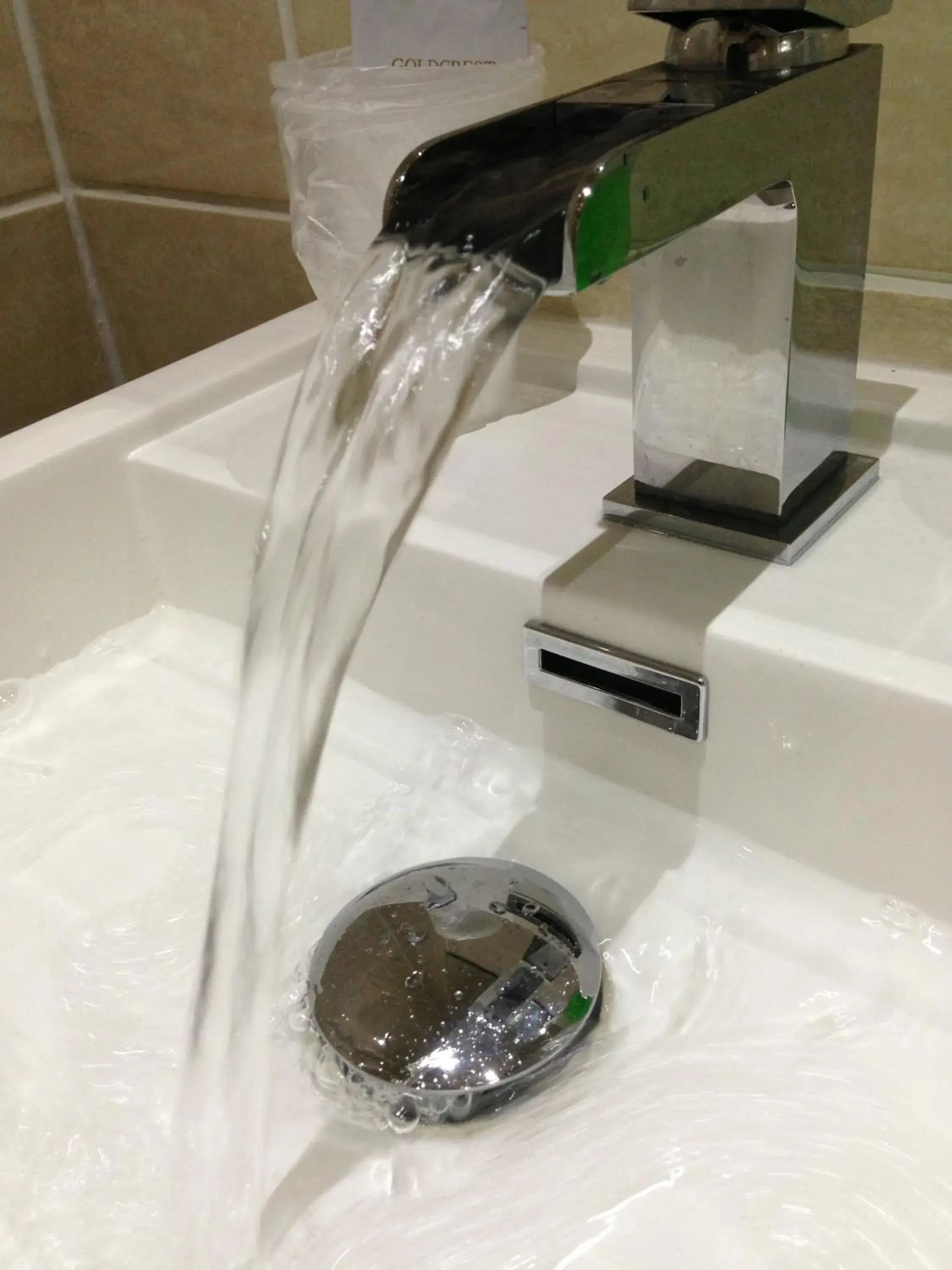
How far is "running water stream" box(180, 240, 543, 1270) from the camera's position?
31 cm

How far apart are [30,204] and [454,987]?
61 centimetres

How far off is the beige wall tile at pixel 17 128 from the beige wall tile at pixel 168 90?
0.02m

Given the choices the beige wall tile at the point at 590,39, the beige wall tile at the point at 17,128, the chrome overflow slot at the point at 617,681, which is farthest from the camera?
the beige wall tile at the point at 17,128

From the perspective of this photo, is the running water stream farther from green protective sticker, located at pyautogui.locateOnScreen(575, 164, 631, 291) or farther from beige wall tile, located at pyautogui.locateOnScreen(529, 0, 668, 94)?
beige wall tile, located at pyautogui.locateOnScreen(529, 0, 668, 94)

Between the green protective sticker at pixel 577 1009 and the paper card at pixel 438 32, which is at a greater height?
the paper card at pixel 438 32

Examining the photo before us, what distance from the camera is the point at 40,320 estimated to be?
0.76 meters

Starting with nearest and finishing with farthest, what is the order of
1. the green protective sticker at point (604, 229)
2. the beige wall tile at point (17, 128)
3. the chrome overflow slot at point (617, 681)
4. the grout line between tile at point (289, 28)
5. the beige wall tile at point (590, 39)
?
1. the green protective sticker at point (604, 229)
2. the chrome overflow slot at point (617, 681)
3. the beige wall tile at point (590, 39)
4. the grout line between tile at point (289, 28)
5. the beige wall tile at point (17, 128)

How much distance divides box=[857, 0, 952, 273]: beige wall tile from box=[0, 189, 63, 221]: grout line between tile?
0.54 metres

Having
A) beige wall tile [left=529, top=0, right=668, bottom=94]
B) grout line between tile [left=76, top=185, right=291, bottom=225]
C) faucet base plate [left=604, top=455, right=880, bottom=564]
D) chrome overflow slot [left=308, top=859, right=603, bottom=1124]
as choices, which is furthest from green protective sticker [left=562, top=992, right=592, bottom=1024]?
grout line between tile [left=76, top=185, right=291, bottom=225]

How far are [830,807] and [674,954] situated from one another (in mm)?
70

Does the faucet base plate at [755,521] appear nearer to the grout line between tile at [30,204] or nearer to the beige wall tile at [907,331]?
the beige wall tile at [907,331]

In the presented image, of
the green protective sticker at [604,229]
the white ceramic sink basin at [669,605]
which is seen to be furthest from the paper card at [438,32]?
the green protective sticker at [604,229]

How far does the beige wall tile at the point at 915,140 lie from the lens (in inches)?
16.0

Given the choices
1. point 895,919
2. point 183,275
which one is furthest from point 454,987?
point 183,275
